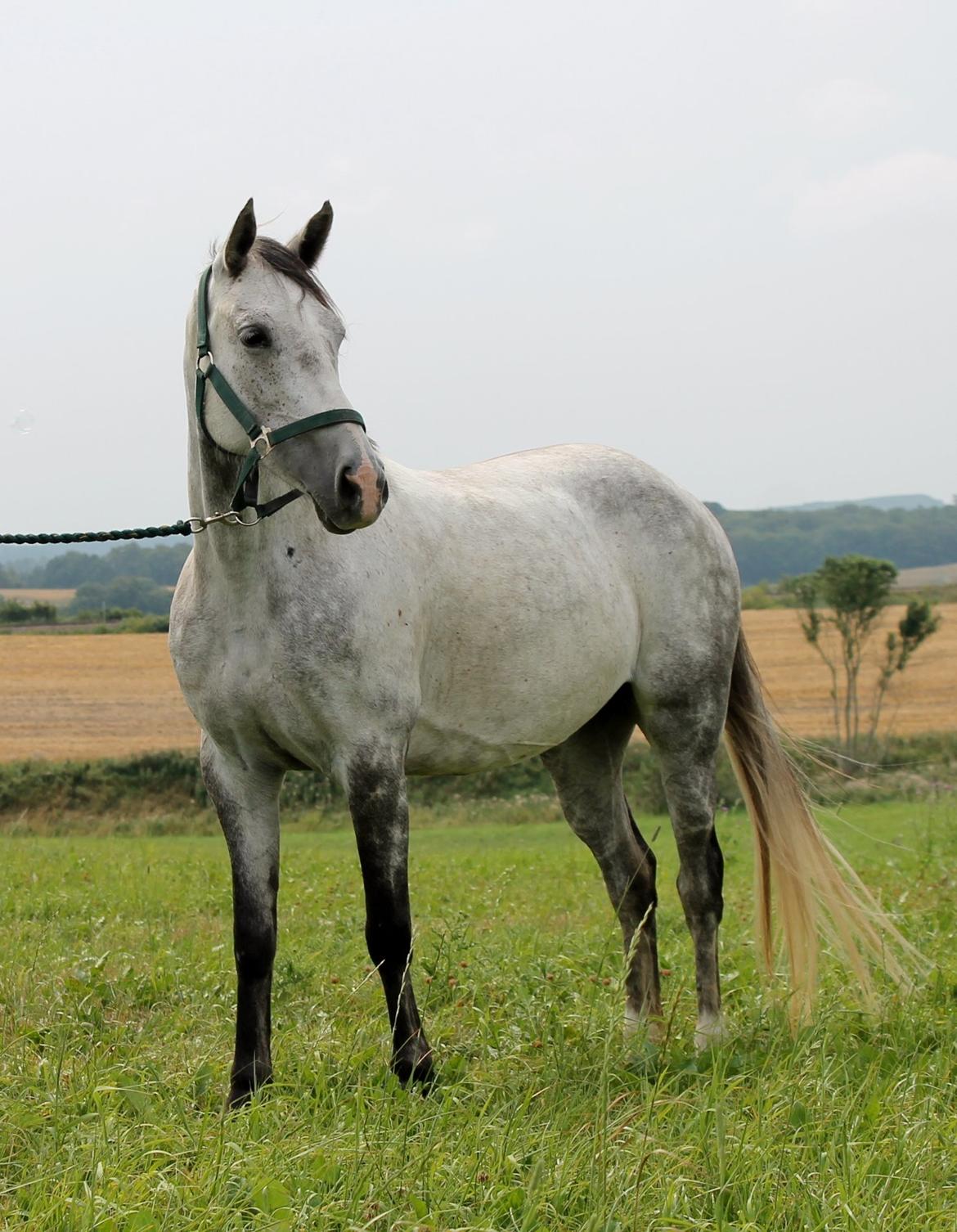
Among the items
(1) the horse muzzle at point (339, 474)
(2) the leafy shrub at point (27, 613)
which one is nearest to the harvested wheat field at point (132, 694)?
(2) the leafy shrub at point (27, 613)

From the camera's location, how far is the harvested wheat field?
24.1 meters

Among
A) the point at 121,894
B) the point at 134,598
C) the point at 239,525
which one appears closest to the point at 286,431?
the point at 239,525

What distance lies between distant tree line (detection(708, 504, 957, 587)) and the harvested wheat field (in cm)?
2583

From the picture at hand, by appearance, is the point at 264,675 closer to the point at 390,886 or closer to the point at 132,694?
the point at 390,886

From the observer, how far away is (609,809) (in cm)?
510

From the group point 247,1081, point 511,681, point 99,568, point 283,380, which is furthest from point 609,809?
point 99,568

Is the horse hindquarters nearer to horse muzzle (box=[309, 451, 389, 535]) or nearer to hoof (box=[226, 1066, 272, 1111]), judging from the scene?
hoof (box=[226, 1066, 272, 1111])

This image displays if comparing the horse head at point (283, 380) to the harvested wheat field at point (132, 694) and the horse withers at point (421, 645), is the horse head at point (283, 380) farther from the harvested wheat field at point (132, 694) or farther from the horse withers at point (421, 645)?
the harvested wheat field at point (132, 694)

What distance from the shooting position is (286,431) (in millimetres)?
3336

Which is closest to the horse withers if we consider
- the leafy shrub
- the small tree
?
the small tree

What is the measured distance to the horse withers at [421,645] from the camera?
3.47 metres

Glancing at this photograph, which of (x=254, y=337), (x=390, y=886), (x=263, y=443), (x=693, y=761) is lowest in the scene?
(x=390, y=886)

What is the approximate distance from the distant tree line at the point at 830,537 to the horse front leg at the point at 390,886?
183 feet

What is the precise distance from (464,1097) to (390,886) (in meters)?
0.67
